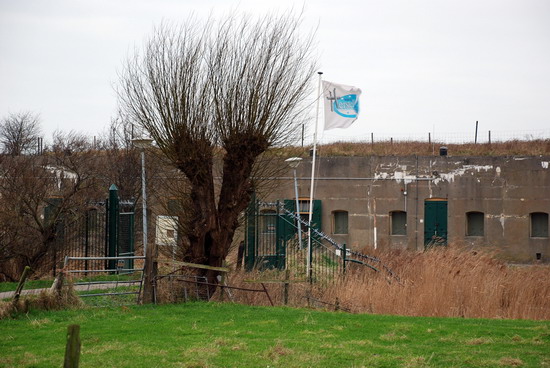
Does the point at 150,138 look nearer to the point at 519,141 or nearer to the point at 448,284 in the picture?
the point at 448,284

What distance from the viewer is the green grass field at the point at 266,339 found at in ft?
26.0

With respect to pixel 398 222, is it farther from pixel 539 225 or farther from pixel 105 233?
pixel 105 233

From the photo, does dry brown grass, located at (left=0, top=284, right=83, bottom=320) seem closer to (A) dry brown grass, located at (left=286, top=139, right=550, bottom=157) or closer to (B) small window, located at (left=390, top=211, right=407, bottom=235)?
(A) dry brown grass, located at (left=286, top=139, right=550, bottom=157)

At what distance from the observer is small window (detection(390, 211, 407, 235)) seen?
29.7 m

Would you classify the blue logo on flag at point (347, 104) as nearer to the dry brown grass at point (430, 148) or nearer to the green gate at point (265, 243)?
the green gate at point (265, 243)

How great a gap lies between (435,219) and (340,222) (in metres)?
4.04

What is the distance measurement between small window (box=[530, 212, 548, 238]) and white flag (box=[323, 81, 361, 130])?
39.6 ft

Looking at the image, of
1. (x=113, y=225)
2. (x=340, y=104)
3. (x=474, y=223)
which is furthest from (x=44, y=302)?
(x=474, y=223)

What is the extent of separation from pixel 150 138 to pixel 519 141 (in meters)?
21.6

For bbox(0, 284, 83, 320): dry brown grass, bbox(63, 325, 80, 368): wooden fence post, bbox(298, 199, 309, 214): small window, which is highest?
bbox(298, 199, 309, 214): small window

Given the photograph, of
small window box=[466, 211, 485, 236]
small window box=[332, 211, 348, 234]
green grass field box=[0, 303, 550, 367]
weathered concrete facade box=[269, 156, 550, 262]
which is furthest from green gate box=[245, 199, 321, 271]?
small window box=[466, 211, 485, 236]

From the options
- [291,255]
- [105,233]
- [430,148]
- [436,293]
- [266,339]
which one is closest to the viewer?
[266,339]

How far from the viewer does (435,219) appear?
29.0 metres

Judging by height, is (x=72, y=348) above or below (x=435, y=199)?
below
